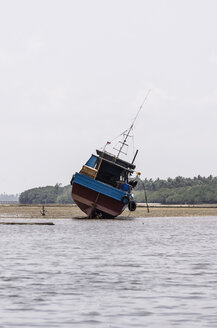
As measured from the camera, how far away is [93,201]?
58.2 metres

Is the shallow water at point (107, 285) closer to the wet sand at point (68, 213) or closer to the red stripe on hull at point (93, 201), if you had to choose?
the red stripe on hull at point (93, 201)

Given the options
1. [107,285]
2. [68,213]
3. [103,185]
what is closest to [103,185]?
[103,185]

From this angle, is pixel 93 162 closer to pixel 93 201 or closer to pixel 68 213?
pixel 93 201

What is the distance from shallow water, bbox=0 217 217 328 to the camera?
535 inches

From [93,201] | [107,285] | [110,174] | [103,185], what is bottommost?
[107,285]

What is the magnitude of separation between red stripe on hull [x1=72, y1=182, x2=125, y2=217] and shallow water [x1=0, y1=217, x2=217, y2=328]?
23.2m

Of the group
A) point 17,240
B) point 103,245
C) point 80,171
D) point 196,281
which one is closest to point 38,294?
point 196,281

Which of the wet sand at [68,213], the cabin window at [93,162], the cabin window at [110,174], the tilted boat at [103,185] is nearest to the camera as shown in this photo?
the tilted boat at [103,185]

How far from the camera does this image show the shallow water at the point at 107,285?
13.6m

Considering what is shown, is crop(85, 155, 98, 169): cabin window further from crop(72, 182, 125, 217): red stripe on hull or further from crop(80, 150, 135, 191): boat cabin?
crop(72, 182, 125, 217): red stripe on hull

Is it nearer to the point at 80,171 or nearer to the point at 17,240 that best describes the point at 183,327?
the point at 17,240

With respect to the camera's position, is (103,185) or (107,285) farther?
(103,185)

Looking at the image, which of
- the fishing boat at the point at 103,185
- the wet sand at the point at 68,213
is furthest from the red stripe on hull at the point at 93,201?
the wet sand at the point at 68,213

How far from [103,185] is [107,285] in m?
38.8
